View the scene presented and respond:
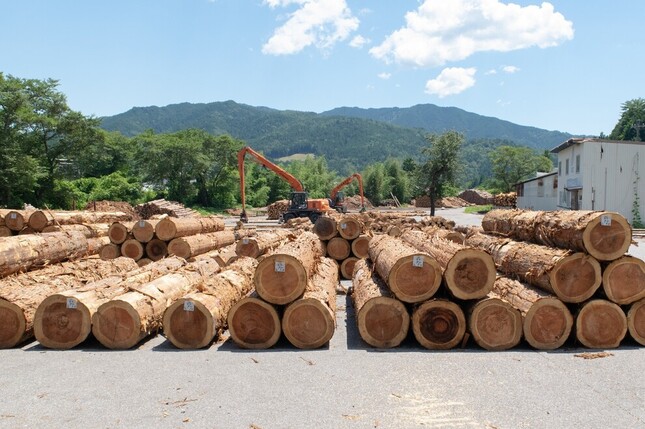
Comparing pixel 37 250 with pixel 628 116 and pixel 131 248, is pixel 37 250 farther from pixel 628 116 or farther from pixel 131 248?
pixel 628 116

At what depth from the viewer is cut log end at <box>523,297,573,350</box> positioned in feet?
24.4

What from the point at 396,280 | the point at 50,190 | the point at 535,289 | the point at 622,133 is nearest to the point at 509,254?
the point at 535,289

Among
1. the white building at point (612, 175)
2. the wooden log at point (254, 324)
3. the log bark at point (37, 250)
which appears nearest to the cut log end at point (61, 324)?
the log bark at point (37, 250)

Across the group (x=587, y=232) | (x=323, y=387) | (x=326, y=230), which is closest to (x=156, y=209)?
(x=326, y=230)

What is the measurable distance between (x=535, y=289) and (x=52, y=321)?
750 centimetres

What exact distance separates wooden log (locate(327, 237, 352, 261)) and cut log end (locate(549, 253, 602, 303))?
7394 mm

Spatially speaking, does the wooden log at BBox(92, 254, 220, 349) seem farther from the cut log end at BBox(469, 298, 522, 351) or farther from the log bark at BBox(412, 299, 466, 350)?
the cut log end at BBox(469, 298, 522, 351)

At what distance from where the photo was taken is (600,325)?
7.52 m

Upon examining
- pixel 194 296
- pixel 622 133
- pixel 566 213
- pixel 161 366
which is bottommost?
pixel 161 366

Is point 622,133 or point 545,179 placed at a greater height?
point 622,133

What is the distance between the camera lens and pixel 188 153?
4972 centimetres

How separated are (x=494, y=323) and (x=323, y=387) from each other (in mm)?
2925

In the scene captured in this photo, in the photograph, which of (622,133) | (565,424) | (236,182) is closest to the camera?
(565,424)

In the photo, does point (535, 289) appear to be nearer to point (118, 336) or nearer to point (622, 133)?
point (118, 336)
